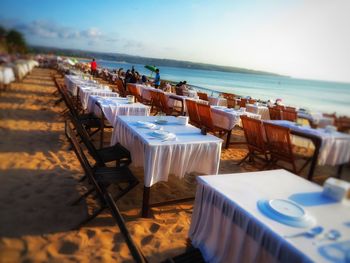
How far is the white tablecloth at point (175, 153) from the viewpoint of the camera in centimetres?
236

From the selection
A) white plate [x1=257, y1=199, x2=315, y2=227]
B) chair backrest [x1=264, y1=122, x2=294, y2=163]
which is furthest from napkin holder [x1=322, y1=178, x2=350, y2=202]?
chair backrest [x1=264, y1=122, x2=294, y2=163]

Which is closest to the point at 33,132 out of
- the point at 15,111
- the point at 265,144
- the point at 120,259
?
the point at 15,111

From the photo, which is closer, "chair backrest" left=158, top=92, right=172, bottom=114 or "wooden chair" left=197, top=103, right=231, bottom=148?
"wooden chair" left=197, top=103, right=231, bottom=148

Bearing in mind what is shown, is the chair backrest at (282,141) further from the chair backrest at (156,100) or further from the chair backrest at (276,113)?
the chair backrest at (156,100)

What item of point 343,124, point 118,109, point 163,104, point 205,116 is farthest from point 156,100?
point 343,124

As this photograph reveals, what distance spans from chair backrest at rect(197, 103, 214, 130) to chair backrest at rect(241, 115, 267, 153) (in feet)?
3.35

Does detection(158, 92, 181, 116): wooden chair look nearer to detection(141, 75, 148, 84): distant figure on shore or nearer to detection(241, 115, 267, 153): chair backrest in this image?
detection(241, 115, 267, 153): chair backrest

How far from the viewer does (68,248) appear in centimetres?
197

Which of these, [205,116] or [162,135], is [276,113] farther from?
[205,116]

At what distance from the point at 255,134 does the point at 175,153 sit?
2038 mm

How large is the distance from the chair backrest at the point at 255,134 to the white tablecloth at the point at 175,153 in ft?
4.42

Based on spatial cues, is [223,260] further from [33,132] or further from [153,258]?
[33,132]

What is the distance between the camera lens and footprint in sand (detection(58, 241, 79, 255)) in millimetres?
1937

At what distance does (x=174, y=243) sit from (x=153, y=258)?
0.27m
